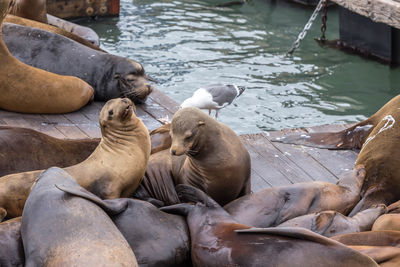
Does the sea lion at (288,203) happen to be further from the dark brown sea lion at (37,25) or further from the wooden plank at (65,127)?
the dark brown sea lion at (37,25)

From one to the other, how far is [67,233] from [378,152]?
234 cm

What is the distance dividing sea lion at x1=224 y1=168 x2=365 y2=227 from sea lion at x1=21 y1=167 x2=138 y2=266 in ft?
2.89

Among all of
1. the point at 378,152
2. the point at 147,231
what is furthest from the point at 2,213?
the point at 378,152

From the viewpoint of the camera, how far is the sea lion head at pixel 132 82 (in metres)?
5.78

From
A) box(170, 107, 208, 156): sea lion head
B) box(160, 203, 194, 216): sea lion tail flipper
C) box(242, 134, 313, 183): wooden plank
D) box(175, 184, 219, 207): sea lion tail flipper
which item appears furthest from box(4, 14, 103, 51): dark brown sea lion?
box(160, 203, 194, 216): sea lion tail flipper

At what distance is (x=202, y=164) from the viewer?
3.80 metres

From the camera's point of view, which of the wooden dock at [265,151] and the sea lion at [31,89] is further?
the sea lion at [31,89]

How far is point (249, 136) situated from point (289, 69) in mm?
4563

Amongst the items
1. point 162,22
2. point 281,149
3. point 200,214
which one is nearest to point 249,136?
point 281,149

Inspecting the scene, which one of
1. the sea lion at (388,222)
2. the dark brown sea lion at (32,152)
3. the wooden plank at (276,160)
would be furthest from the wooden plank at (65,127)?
the sea lion at (388,222)

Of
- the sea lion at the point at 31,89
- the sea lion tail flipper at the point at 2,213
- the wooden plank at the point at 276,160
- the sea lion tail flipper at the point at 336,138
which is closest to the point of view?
the sea lion tail flipper at the point at 2,213

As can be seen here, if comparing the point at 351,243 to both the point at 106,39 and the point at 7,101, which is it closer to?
the point at 7,101

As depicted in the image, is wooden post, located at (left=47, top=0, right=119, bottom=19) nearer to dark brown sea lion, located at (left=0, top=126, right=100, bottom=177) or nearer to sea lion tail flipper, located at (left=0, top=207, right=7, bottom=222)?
dark brown sea lion, located at (left=0, top=126, right=100, bottom=177)

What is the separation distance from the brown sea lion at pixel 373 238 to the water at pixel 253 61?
4204 mm
